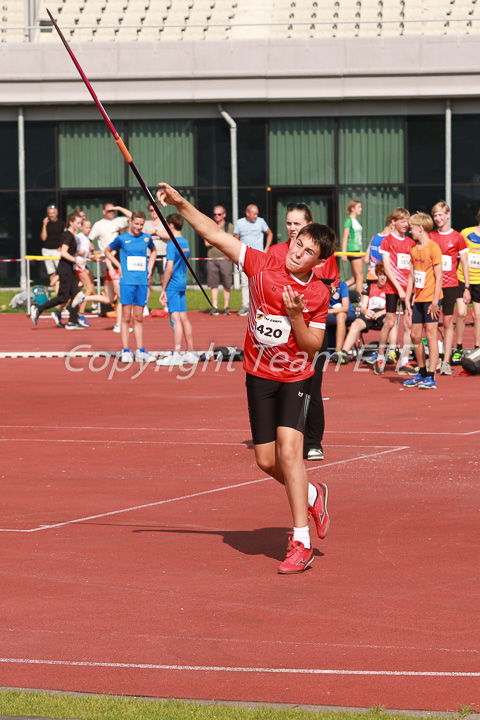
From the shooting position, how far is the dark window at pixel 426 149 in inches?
1289

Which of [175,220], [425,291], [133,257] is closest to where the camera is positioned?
[425,291]

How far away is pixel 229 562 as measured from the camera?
711cm

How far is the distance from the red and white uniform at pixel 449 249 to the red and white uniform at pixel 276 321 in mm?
9361

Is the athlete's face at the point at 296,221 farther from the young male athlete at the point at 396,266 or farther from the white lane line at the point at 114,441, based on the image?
the young male athlete at the point at 396,266

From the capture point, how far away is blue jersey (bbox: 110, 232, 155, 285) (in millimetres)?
17750

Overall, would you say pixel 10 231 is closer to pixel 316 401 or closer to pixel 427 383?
pixel 427 383

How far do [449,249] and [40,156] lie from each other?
1940 centimetres

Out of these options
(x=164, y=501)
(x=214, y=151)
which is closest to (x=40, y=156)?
(x=214, y=151)

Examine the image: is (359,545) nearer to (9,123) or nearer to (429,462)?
(429,462)

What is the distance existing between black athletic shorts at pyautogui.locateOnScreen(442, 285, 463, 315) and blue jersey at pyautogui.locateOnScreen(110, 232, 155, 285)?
431cm

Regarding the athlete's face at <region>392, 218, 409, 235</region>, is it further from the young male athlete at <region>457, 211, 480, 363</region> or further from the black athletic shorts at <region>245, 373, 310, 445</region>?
the black athletic shorts at <region>245, 373, 310, 445</region>

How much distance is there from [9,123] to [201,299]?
773 centimetres

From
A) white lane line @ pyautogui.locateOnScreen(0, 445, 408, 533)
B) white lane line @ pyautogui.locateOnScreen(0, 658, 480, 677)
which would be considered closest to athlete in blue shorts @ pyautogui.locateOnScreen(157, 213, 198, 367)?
white lane line @ pyautogui.locateOnScreen(0, 445, 408, 533)

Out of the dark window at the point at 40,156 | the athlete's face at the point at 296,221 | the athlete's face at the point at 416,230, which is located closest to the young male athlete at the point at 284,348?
the athlete's face at the point at 296,221
